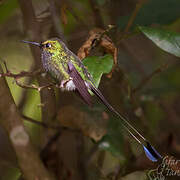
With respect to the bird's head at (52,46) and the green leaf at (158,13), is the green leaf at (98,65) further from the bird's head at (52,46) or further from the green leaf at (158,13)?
the green leaf at (158,13)

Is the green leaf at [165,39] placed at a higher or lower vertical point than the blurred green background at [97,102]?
higher

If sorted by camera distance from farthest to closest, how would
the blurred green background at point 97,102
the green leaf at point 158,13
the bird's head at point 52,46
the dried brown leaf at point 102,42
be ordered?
the green leaf at point 158,13, the blurred green background at point 97,102, the bird's head at point 52,46, the dried brown leaf at point 102,42

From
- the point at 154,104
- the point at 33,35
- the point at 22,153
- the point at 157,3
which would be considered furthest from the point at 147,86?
the point at 22,153

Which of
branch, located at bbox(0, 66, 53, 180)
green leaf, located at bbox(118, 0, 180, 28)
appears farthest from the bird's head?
green leaf, located at bbox(118, 0, 180, 28)

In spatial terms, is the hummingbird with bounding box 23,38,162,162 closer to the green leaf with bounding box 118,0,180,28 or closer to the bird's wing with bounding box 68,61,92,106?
the bird's wing with bounding box 68,61,92,106

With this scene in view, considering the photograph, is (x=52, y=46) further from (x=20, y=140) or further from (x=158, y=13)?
(x=158, y=13)

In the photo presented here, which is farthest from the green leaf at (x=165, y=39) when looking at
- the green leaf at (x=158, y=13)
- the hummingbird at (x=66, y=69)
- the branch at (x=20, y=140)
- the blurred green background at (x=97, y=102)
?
the branch at (x=20, y=140)

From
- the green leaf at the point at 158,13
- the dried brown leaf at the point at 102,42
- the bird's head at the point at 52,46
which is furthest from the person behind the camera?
the green leaf at the point at 158,13

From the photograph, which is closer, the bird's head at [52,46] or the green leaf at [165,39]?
the green leaf at [165,39]

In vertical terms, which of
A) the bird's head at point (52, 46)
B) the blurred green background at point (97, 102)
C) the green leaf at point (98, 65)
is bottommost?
the blurred green background at point (97, 102)
